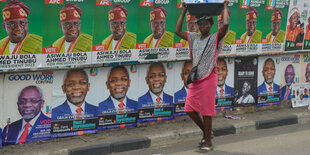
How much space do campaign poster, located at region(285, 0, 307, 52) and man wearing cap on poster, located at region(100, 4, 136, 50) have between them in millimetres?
3263

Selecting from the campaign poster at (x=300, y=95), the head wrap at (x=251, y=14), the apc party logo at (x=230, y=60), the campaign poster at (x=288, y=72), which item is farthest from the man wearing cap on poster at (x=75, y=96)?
the campaign poster at (x=300, y=95)

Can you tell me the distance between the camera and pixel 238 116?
767 cm

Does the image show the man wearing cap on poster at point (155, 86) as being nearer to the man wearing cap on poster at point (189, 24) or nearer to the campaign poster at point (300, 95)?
the man wearing cap on poster at point (189, 24)

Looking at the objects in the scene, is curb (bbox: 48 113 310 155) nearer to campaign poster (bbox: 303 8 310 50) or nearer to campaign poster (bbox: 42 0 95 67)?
campaign poster (bbox: 42 0 95 67)

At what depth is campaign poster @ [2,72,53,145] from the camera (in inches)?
213

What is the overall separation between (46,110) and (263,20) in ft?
13.0

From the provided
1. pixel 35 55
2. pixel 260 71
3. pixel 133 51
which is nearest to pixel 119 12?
pixel 133 51

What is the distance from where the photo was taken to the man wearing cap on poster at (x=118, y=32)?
19.9 feet

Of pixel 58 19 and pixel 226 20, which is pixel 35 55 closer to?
pixel 58 19

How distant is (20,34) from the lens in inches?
208

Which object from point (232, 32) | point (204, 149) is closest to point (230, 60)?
point (232, 32)

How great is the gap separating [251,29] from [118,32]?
8.31 feet

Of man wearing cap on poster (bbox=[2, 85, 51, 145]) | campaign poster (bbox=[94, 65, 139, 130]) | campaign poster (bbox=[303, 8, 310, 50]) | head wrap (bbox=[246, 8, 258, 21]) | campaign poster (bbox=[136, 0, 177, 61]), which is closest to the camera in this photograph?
man wearing cap on poster (bbox=[2, 85, 51, 145])

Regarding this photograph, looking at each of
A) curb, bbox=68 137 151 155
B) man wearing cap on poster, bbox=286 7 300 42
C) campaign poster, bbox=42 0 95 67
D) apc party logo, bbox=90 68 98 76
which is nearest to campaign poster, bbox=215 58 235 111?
man wearing cap on poster, bbox=286 7 300 42
